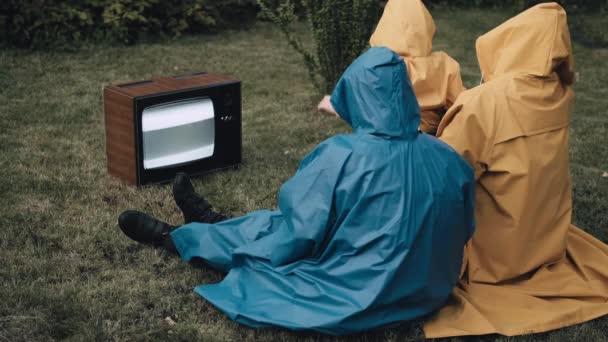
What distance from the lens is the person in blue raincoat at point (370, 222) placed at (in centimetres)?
299

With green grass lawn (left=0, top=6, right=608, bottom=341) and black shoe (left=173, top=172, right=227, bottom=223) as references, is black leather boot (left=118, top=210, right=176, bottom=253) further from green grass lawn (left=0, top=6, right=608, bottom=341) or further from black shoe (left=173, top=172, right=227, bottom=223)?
black shoe (left=173, top=172, right=227, bottom=223)

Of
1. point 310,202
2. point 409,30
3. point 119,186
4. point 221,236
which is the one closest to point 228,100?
point 119,186

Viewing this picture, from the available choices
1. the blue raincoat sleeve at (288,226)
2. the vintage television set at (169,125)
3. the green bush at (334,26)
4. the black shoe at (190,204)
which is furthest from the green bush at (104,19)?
the blue raincoat sleeve at (288,226)

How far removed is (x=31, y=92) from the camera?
6551mm

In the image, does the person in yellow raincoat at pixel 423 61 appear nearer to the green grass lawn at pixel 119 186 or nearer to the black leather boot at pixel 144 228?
the green grass lawn at pixel 119 186

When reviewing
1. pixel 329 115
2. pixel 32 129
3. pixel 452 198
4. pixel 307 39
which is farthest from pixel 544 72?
pixel 307 39

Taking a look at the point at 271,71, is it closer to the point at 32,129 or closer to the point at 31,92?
the point at 31,92

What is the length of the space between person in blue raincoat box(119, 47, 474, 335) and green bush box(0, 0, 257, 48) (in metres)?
5.64

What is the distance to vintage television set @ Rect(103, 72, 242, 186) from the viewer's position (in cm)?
453

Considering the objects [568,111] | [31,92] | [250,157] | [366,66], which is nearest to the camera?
[366,66]

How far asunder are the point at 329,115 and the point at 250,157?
1.37 meters

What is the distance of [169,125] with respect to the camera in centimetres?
463

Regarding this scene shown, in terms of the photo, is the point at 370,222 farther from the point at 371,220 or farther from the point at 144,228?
the point at 144,228

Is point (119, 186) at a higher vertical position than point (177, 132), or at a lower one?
lower
